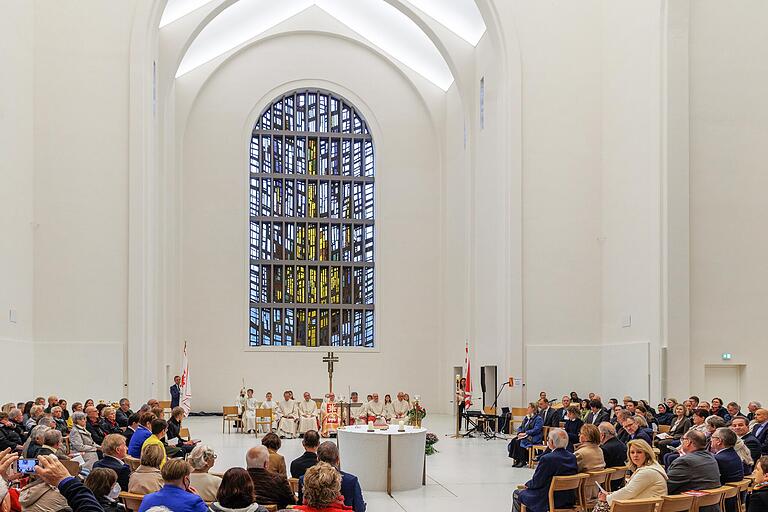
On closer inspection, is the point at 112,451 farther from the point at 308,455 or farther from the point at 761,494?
the point at 761,494

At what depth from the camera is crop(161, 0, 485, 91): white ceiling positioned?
2397 cm

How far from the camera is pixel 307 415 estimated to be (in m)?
19.9

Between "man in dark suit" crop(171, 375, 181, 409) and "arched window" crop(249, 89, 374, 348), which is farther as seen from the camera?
"arched window" crop(249, 89, 374, 348)

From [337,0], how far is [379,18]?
1379mm

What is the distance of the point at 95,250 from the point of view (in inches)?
686

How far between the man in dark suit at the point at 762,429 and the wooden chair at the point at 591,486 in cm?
310

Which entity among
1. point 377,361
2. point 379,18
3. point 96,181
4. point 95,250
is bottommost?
point 377,361

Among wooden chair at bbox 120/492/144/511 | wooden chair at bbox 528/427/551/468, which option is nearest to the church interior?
wooden chair at bbox 528/427/551/468

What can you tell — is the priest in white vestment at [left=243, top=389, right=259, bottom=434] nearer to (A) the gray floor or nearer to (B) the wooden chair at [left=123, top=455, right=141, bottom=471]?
(A) the gray floor

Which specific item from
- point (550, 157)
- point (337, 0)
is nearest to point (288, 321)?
point (337, 0)

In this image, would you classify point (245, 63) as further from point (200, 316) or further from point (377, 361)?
point (377, 361)

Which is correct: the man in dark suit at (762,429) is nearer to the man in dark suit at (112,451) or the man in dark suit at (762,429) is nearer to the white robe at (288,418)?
the man in dark suit at (112,451)

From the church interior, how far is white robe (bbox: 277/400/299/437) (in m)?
0.89

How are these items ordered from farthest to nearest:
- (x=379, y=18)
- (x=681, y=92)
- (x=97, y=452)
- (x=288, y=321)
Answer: (x=288, y=321) < (x=379, y=18) < (x=681, y=92) < (x=97, y=452)
